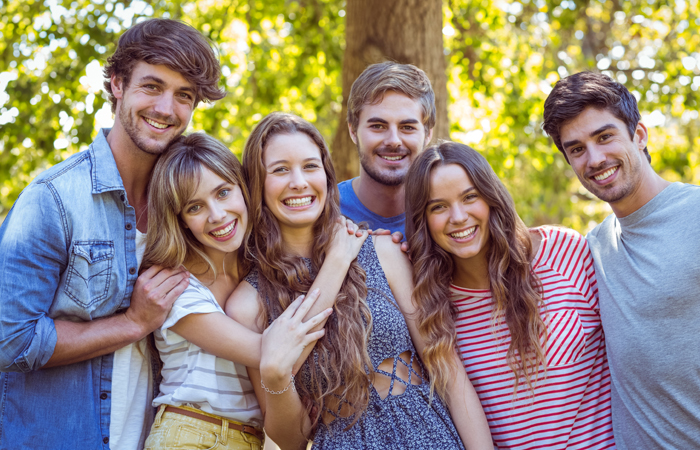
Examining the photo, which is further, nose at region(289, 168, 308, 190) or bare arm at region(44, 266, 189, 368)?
nose at region(289, 168, 308, 190)

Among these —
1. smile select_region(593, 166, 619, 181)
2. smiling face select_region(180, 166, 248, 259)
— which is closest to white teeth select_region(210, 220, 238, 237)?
smiling face select_region(180, 166, 248, 259)

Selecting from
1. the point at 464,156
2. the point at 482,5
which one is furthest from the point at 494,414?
the point at 482,5

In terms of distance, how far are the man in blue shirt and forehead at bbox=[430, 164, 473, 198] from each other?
800 mm

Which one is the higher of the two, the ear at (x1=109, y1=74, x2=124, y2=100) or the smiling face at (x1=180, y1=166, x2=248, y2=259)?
the ear at (x1=109, y1=74, x2=124, y2=100)

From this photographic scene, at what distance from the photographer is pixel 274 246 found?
295 centimetres

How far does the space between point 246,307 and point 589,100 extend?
2105 millimetres

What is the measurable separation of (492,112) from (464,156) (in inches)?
248

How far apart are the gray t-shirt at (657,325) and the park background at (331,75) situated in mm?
2826

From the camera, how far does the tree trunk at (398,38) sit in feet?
16.5

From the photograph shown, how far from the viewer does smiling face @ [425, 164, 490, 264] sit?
2.91 m

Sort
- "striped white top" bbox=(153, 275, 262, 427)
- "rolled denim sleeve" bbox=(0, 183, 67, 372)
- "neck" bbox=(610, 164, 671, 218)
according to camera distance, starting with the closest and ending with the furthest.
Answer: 1. "rolled denim sleeve" bbox=(0, 183, 67, 372)
2. "striped white top" bbox=(153, 275, 262, 427)
3. "neck" bbox=(610, 164, 671, 218)

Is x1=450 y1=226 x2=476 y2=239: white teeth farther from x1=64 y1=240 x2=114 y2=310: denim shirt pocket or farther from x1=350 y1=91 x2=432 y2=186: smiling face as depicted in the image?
x1=64 y1=240 x2=114 y2=310: denim shirt pocket

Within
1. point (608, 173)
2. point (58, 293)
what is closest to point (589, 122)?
point (608, 173)

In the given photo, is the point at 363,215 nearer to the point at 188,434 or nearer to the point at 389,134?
the point at 389,134
